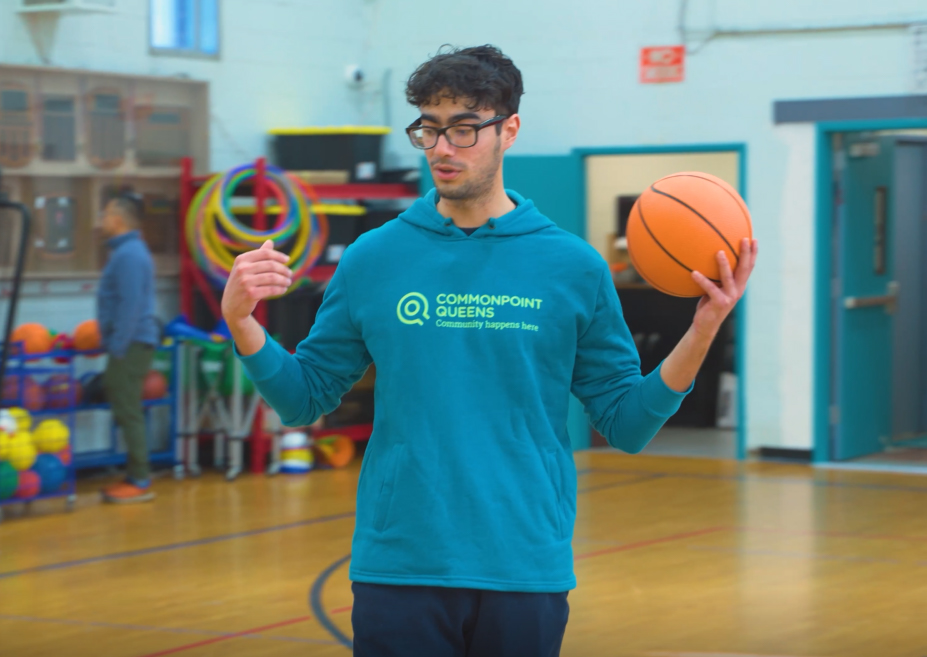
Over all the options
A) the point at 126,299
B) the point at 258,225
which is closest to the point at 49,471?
the point at 126,299

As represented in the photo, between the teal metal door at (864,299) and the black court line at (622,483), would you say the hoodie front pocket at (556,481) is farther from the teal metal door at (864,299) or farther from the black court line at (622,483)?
the teal metal door at (864,299)

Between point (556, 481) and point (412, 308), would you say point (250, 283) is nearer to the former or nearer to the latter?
point (412, 308)

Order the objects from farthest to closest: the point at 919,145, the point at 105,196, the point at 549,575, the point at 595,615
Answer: the point at 919,145 < the point at 105,196 < the point at 595,615 < the point at 549,575

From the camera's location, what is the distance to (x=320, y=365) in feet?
7.99

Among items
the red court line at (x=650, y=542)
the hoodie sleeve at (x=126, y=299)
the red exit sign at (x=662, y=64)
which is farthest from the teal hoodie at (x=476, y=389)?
the red exit sign at (x=662, y=64)

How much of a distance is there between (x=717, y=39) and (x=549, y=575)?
761 centimetres

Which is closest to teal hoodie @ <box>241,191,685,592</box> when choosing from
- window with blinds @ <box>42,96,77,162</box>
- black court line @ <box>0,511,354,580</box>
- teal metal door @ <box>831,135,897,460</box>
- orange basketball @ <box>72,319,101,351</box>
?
black court line @ <box>0,511,354,580</box>

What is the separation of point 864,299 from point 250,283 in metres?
7.78

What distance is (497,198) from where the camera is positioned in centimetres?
A: 239

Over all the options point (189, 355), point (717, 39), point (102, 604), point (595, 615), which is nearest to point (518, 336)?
point (595, 615)

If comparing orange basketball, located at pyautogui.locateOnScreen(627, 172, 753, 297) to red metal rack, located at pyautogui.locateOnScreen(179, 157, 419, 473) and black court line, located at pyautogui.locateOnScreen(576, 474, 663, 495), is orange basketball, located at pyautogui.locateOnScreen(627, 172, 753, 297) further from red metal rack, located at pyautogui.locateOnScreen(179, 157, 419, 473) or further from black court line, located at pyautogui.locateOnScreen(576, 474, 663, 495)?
red metal rack, located at pyautogui.locateOnScreen(179, 157, 419, 473)

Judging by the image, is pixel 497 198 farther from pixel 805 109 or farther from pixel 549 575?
pixel 805 109

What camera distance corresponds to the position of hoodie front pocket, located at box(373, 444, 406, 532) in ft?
7.48

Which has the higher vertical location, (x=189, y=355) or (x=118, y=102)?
(x=118, y=102)
